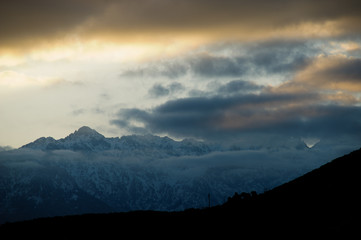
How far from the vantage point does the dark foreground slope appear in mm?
80188

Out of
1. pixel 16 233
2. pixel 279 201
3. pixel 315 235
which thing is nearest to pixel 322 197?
pixel 279 201

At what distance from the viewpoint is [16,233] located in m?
102

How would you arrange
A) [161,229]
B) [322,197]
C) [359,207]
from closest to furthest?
[359,207], [322,197], [161,229]

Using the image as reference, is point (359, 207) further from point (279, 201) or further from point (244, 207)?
point (244, 207)

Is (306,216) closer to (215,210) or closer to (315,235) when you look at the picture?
(315,235)

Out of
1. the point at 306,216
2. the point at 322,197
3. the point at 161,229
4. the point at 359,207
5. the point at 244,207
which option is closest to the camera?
the point at 359,207

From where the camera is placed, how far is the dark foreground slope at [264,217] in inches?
3157

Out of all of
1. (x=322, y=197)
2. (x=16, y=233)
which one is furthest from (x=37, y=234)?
(x=322, y=197)

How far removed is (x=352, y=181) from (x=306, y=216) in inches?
477

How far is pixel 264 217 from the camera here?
92.8 meters

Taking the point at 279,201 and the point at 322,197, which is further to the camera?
the point at 279,201

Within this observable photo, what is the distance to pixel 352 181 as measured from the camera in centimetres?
9150

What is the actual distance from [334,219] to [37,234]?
2105 inches

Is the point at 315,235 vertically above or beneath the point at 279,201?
beneath
